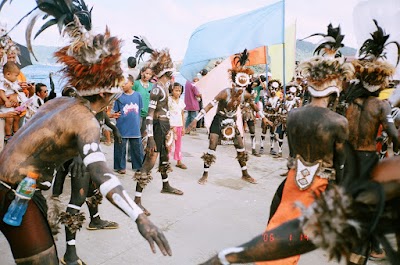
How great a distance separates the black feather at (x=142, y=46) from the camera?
20.3ft

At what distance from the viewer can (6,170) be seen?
239 centimetres

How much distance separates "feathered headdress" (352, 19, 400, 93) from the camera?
398 centimetres

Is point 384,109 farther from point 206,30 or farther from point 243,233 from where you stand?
point 206,30

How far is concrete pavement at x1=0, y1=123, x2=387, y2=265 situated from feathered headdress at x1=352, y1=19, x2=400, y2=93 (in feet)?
6.61

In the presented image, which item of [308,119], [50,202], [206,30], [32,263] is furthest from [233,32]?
[32,263]

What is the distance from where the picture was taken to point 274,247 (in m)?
1.89

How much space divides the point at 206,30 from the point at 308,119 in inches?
226

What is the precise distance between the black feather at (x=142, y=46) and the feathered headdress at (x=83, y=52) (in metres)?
3.33

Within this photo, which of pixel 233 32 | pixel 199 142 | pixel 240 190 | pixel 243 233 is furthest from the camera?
pixel 199 142

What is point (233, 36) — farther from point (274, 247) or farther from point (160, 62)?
point (274, 247)

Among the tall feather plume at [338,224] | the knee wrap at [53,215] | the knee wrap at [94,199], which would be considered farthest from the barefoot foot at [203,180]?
the tall feather plume at [338,224]


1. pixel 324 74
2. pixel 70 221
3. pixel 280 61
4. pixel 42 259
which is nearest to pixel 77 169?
pixel 70 221

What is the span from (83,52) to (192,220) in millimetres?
2974

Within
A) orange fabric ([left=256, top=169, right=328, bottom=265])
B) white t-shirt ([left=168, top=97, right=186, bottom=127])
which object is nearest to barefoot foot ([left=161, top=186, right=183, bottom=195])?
white t-shirt ([left=168, top=97, right=186, bottom=127])
